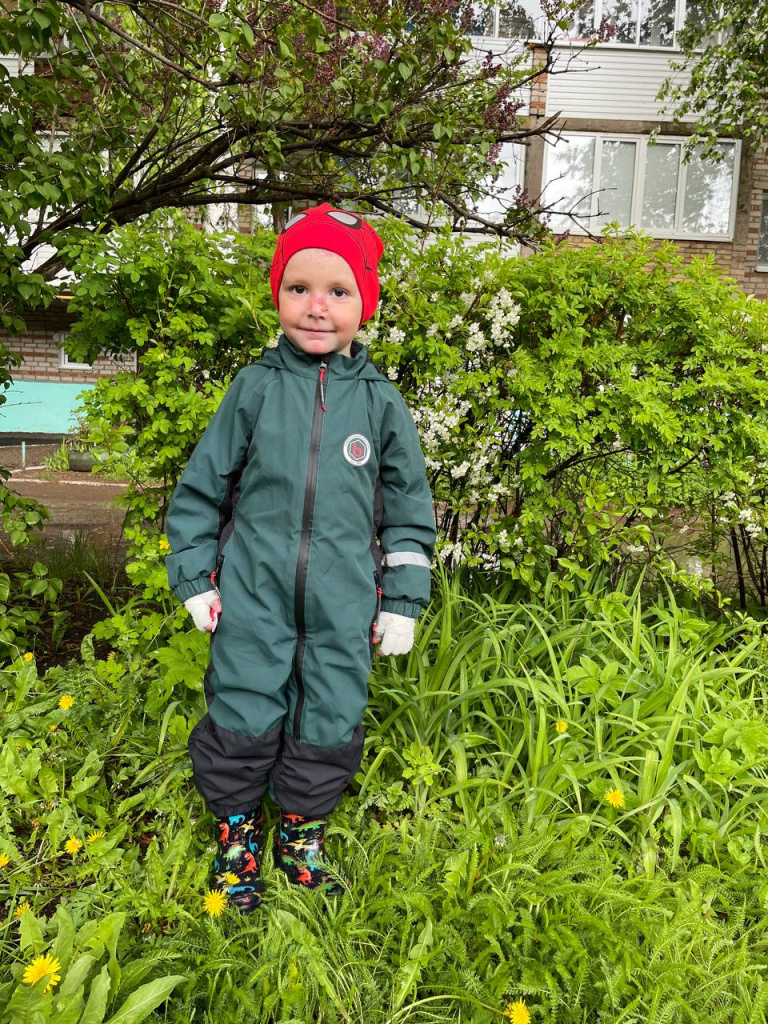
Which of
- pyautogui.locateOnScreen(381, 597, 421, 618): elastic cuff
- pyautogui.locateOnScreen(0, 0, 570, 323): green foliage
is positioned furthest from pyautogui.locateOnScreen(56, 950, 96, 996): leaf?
pyautogui.locateOnScreen(0, 0, 570, 323): green foliage

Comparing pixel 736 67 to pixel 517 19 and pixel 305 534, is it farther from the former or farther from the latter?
pixel 305 534

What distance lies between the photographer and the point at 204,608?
1.77 m

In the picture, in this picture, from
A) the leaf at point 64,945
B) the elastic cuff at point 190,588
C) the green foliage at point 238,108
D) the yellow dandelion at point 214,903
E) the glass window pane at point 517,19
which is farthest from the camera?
the glass window pane at point 517,19

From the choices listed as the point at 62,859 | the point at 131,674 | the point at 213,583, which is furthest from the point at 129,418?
the point at 62,859

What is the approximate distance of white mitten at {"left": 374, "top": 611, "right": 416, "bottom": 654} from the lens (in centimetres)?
186

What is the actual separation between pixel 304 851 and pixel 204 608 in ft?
2.34

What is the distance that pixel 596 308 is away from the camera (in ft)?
9.58

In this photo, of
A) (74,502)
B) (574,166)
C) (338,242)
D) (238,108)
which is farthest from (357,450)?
(574,166)

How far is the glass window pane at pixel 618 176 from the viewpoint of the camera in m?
12.9

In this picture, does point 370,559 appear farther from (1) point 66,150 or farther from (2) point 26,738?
(1) point 66,150

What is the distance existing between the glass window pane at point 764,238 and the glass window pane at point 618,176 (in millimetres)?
2299

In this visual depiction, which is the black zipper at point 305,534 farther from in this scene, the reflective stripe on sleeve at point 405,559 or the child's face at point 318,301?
the reflective stripe on sleeve at point 405,559

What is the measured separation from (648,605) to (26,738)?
2.53 m

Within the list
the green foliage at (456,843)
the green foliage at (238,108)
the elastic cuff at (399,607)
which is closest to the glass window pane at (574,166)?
the green foliage at (238,108)
